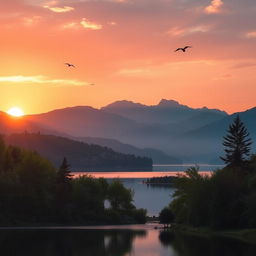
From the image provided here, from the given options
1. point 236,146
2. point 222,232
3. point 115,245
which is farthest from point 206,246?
point 236,146

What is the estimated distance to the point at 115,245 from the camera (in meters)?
69.8

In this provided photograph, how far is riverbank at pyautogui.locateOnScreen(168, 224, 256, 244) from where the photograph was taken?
258ft

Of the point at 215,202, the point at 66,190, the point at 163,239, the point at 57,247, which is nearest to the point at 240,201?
the point at 215,202

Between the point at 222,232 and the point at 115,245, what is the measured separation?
24.5 m

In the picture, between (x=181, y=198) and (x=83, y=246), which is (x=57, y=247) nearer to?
(x=83, y=246)

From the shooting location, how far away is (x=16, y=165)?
136 m

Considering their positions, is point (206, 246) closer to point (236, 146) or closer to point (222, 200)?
point (222, 200)

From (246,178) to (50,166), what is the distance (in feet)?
165

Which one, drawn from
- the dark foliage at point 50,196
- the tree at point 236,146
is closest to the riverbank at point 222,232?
the tree at point 236,146

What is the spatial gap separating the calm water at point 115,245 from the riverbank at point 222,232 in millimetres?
3269

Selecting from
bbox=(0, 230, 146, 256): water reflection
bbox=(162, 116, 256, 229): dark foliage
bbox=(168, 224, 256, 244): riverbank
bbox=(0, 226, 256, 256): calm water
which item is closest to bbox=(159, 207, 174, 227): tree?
bbox=(162, 116, 256, 229): dark foliage

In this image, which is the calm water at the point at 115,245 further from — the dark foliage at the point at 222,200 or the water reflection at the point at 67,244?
the dark foliage at the point at 222,200

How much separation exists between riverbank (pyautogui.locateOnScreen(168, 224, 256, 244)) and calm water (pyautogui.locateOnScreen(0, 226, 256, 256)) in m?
3.27

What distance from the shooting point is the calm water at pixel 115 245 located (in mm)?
61334
